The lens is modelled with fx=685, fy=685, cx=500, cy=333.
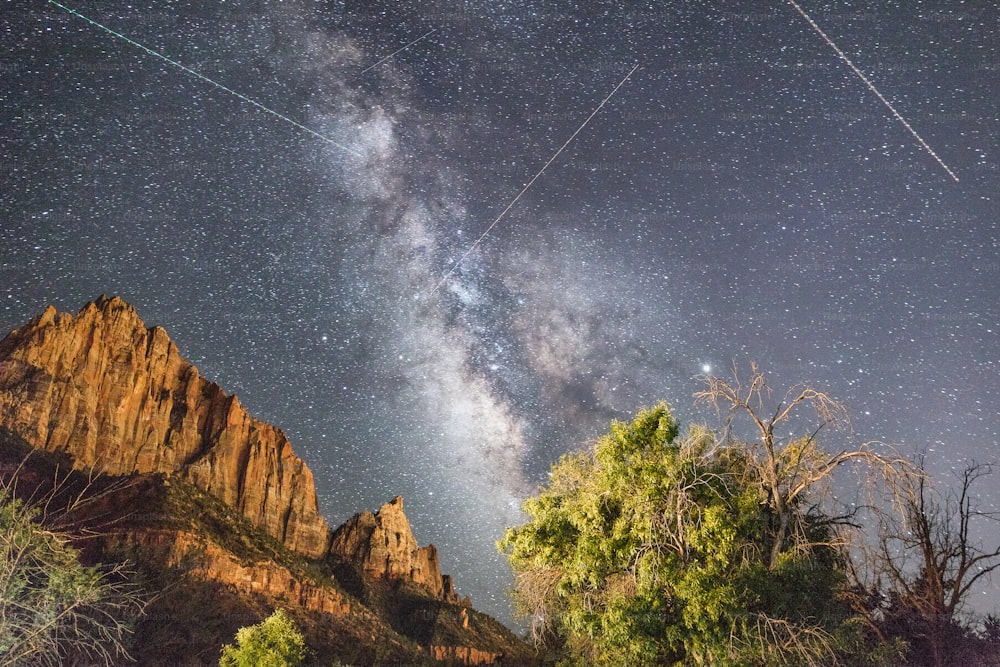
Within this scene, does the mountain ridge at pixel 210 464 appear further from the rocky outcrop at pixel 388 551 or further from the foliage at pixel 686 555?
the foliage at pixel 686 555

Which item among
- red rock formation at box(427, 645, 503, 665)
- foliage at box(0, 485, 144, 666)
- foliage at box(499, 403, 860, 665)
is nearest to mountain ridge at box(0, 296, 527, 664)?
red rock formation at box(427, 645, 503, 665)

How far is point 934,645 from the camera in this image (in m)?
16.6

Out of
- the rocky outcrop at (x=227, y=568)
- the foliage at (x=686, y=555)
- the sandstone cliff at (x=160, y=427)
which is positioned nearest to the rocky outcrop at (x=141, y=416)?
the sandstone cliff at (x=160, y=427)

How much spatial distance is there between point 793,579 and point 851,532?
183 centimetres

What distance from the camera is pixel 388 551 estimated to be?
5807 inches

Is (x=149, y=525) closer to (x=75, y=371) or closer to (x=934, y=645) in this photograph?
(x=75, y=371)

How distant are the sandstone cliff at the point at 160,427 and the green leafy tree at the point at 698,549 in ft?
373

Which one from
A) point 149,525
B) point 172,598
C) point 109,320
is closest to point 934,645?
point 172,598

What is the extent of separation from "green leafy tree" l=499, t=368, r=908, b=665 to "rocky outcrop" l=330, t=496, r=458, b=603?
431 ft

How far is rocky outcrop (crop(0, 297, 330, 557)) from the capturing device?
11444 centimetres

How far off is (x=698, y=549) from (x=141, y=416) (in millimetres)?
141727

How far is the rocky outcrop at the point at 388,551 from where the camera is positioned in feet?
468

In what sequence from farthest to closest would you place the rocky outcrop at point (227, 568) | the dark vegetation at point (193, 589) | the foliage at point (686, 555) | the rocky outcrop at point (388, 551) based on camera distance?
the rocky outcrop at point (388, 551) → the rocky outcrop at point (227, 568) → the dark vegetation at point (193, 589) → the foliage at point (686, 555)

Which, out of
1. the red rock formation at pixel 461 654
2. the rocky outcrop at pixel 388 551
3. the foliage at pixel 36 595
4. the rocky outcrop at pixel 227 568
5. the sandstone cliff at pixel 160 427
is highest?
the sandstone cliff at pixel 160 427
